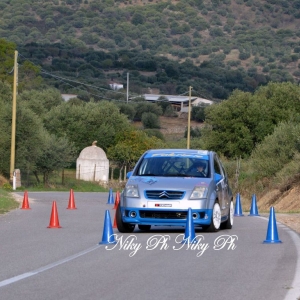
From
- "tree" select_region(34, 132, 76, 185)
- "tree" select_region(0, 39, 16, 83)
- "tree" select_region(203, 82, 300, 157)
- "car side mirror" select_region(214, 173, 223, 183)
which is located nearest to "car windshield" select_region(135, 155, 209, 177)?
"car side mirror" select_region(214, 173, 223, 183)

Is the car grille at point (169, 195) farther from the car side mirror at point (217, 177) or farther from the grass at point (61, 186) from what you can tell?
the grass at point (61, 186)

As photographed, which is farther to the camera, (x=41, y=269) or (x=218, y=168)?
(x=218, y=168)

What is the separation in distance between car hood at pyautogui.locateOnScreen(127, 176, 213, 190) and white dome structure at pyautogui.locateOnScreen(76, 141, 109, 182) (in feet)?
158

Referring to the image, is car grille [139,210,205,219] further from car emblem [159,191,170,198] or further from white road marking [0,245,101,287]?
white road marking [0,245,101,287]

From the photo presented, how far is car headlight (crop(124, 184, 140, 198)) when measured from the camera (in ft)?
50.6

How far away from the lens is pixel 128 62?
520 ft

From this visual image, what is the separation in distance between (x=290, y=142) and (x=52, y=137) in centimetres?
2040

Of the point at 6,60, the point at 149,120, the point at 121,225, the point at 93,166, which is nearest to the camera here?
the point at 121,225

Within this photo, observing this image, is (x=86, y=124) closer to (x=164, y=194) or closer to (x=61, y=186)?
(x=61, y=186)

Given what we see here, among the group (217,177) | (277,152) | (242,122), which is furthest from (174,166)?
(242,122)

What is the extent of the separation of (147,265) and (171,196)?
4034mm

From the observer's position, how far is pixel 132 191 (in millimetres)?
15508

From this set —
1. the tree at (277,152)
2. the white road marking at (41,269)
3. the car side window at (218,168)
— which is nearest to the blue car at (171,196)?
the car side window at (218,168)

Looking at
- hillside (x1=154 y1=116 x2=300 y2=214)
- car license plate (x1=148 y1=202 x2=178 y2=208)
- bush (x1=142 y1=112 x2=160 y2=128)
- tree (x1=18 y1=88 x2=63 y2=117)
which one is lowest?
hillside (x1=154 y1=116 x2=300 y2=214)
